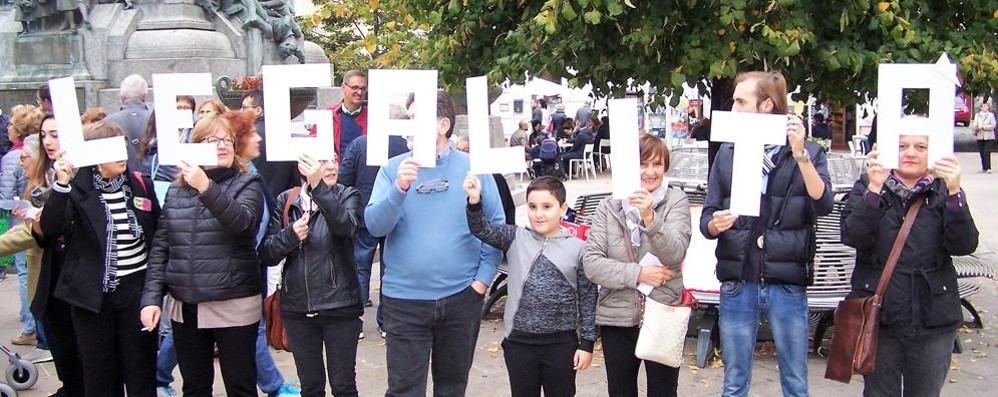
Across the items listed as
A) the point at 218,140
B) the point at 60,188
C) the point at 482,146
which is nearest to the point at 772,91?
the point at 482,146

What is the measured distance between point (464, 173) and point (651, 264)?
2.96 ft

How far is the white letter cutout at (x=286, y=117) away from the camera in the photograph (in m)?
4.62

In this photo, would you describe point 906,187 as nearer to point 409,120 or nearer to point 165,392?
point 409,120

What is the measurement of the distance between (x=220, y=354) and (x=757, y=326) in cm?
235

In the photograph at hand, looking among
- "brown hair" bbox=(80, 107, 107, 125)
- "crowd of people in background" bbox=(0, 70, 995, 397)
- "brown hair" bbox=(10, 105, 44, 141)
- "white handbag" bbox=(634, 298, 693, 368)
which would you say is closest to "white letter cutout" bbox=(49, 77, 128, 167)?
"crowd of people in background" bbox=(0, 70, 995, 397)

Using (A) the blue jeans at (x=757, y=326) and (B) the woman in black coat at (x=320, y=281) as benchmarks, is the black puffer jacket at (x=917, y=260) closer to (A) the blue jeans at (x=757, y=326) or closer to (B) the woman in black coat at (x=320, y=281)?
(A) the blue jeans at (x=757, y=326)

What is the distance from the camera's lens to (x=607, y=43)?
20.8ft

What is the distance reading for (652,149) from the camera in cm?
455

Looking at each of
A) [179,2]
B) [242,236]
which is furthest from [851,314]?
[179,2]

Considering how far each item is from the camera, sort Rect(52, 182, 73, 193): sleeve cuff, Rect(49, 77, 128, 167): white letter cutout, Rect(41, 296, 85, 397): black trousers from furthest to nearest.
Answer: Rect(41, 296, 85, 397): black trousers < Rect(52, 182, 73, 193): sleeve cuff < Rect(49, 77, 128, 167): white letter cutout

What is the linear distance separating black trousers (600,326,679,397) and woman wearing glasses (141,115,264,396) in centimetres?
157

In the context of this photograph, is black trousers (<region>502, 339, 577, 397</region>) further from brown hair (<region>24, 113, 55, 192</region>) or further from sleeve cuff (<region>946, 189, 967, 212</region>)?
brown hair (<region>24, 113, 55, 192</region>)

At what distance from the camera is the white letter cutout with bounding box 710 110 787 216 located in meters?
4.22

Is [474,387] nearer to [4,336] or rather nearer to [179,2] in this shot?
[4,336]
